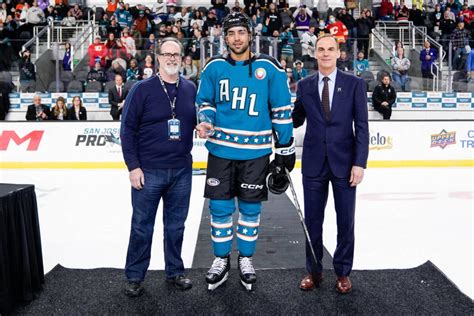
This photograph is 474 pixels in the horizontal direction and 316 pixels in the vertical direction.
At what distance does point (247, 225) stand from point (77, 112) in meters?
6.54

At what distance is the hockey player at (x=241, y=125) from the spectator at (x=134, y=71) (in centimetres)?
680

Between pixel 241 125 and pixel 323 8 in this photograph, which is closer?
pixel 241 125

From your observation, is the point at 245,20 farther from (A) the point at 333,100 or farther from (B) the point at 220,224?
(B) the point at 220,224

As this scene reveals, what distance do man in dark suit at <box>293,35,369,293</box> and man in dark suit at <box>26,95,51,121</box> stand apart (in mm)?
6866

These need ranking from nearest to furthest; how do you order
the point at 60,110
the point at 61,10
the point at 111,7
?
the point at 60,110, the point at 61,10, the point at 111,7

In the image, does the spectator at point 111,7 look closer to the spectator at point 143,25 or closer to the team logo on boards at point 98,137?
the spectator at point 143,25

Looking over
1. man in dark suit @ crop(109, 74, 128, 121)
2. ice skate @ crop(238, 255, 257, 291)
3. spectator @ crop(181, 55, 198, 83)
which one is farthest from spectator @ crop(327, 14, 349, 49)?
ice skate @ crop(238, 255, 257, 291)

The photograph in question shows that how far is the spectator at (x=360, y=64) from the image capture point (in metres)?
9.80

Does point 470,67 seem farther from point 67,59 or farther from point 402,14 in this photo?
point 67,59

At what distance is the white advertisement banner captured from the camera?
309 inches

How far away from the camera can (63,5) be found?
13.3 metres

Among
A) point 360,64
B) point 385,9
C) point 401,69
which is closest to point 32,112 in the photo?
point 360,64

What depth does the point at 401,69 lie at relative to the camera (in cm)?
1024

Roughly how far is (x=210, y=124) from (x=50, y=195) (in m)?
3.90
